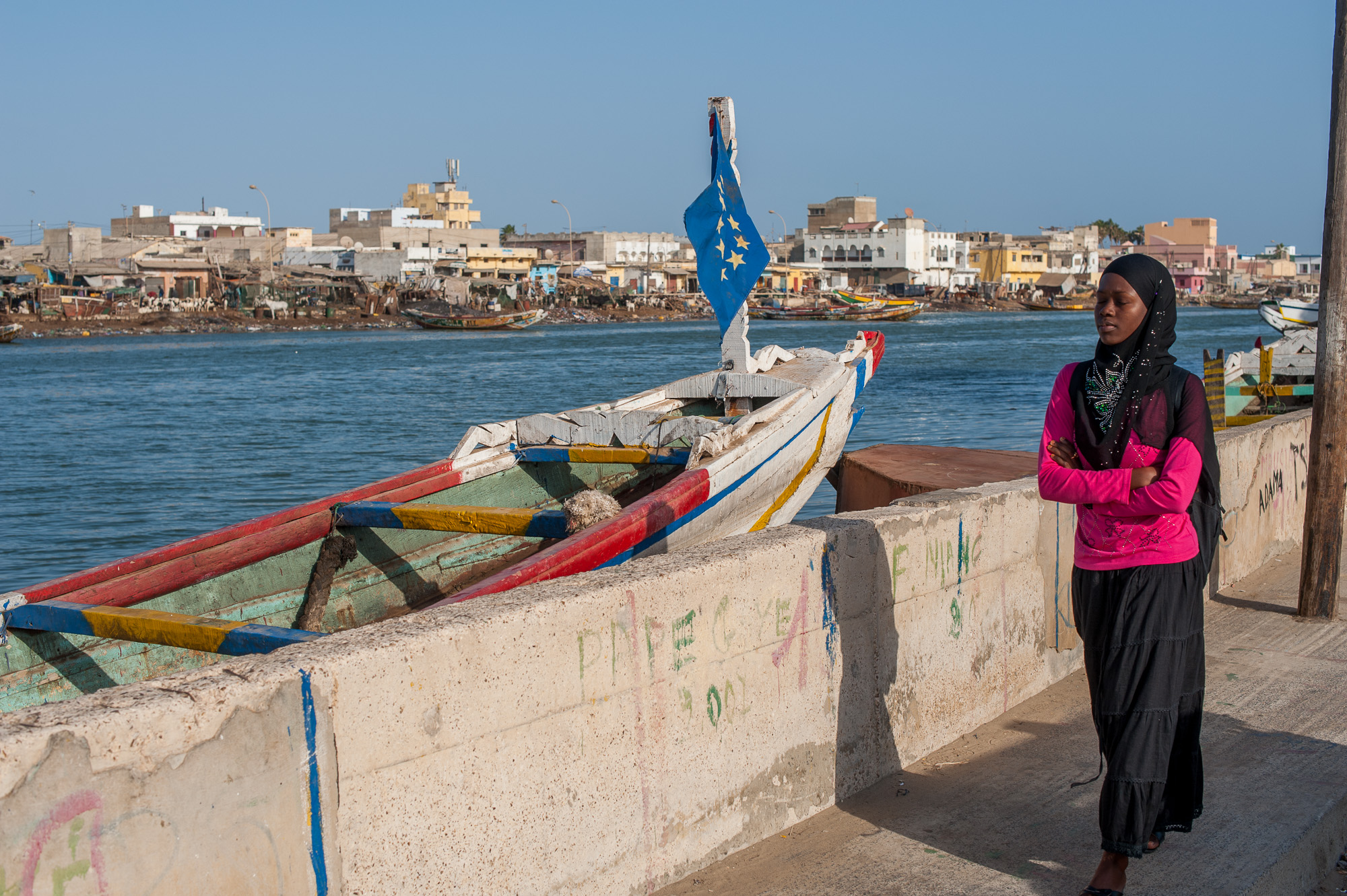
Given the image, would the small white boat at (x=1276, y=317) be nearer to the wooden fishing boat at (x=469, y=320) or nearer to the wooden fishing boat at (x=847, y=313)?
the wooden fishing boat at (x=469, y=320)

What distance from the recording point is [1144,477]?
2955 millimetres

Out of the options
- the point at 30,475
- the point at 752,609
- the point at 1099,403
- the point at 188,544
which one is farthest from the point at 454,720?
the point at 30,475

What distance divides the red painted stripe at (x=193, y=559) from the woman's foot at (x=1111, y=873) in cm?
386

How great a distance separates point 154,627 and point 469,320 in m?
77.9

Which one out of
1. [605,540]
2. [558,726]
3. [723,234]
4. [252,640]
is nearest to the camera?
[558,726]

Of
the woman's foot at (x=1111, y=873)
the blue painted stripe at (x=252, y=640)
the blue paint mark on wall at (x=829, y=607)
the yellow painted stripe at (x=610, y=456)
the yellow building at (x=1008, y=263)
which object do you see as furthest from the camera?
the yellow building at (x=1008, y=263)

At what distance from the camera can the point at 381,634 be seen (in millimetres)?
2580

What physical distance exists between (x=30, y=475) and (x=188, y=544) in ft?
57.6

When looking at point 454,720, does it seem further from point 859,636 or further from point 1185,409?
point 1185,409

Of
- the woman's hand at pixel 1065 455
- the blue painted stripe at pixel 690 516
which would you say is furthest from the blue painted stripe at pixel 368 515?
the woman's hand at pixel 1065 455

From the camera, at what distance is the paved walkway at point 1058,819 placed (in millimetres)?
3184

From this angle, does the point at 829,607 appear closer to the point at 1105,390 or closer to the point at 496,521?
the point at 1105,390

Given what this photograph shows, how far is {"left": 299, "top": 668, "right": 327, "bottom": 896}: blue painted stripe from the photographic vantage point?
2.35m

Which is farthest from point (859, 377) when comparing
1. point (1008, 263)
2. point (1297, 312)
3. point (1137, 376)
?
point (1008, 263)
